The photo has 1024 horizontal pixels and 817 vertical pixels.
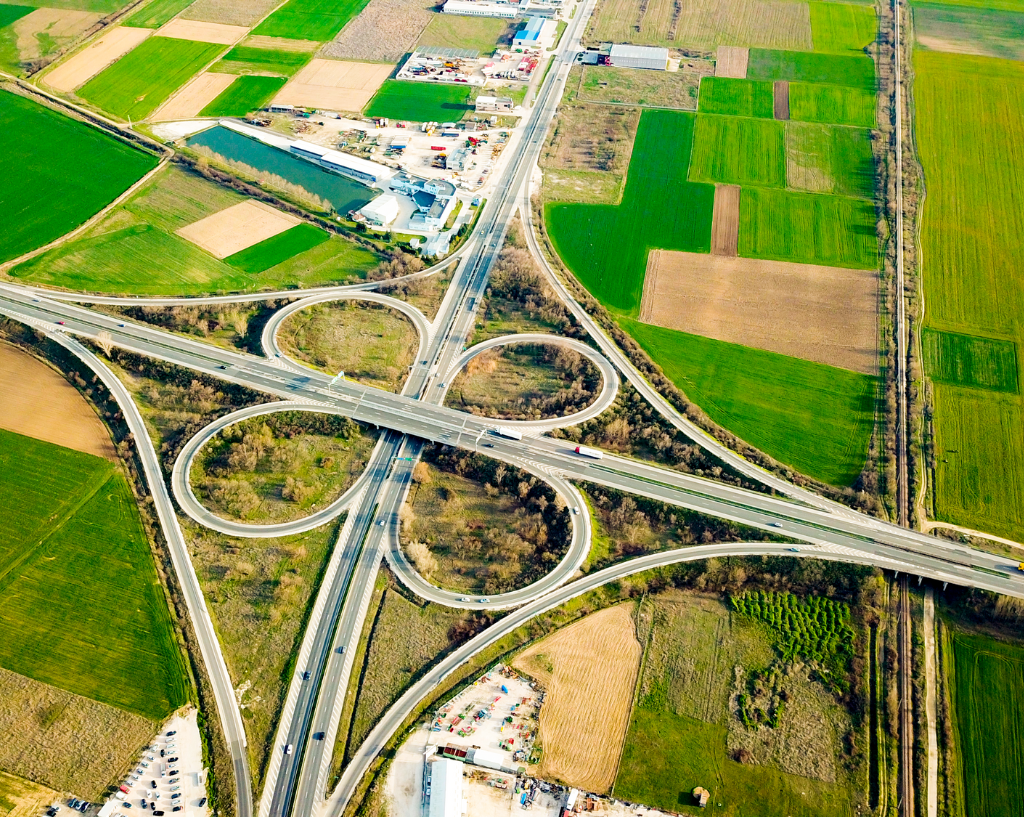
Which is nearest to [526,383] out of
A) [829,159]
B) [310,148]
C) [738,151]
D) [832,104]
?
[310,148]

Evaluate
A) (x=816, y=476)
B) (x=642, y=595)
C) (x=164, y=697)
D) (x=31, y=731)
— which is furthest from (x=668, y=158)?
(x=31, y=731)

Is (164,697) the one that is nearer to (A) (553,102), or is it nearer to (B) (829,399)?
(B) (829,399)

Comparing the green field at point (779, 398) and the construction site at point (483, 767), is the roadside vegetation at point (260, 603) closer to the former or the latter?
the construction site at point (483, 767)

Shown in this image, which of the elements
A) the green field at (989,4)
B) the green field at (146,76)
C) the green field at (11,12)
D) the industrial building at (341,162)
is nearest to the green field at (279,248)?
the industrial building at (341,162)

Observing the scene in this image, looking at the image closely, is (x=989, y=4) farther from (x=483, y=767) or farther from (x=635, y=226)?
(x=483, y=767)

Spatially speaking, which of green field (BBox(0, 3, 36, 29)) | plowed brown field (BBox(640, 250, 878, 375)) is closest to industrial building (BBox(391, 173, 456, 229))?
plowed brown field (BBox(640, 250, 878, 375))

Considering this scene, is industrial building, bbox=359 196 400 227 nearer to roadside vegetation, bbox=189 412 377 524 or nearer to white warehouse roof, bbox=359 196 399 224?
white warehouse roof, bbox=359 196 399 224
